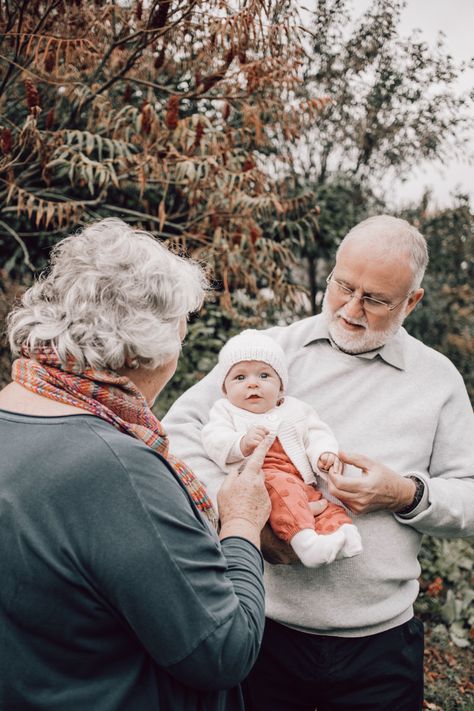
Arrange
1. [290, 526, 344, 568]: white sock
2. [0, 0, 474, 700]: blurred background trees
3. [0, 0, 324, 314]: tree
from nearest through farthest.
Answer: [290, 526, 344, 568]: white sock, [0, 0, 324, 314]: tree, [0, 0, 474, 700]: blurred background trees

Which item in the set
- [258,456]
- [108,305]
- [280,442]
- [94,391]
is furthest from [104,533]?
[280,442]

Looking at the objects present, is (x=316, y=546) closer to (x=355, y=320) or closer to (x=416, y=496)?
(x=416, y=496)

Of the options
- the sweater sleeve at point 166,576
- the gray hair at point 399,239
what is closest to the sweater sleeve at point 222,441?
the sweater sleeve at point 166,576

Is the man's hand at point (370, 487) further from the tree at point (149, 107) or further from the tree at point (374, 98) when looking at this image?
the tree at point (374, 98)

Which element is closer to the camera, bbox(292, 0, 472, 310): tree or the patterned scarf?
the patterned scarf

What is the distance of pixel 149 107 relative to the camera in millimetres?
3967

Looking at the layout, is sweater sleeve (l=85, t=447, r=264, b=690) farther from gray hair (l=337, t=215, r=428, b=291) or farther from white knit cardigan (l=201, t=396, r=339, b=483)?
gray hair (l=337, t=215, r=428, b=291)

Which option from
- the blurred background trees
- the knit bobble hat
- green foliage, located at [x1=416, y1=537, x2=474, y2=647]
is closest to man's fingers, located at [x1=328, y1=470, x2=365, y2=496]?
the knit bobble hat

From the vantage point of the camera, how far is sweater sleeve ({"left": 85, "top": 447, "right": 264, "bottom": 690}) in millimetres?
1293

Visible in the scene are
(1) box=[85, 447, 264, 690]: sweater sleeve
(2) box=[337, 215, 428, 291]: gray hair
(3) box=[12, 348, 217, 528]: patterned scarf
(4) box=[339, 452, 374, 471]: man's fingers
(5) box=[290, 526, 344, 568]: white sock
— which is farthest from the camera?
(2) box=[337, 215, 428, 291]: gray hair

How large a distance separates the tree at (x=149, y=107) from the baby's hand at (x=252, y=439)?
2313mm

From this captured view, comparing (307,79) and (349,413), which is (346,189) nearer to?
(307,79)

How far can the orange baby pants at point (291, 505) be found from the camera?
197 cm

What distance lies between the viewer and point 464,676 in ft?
13.7
